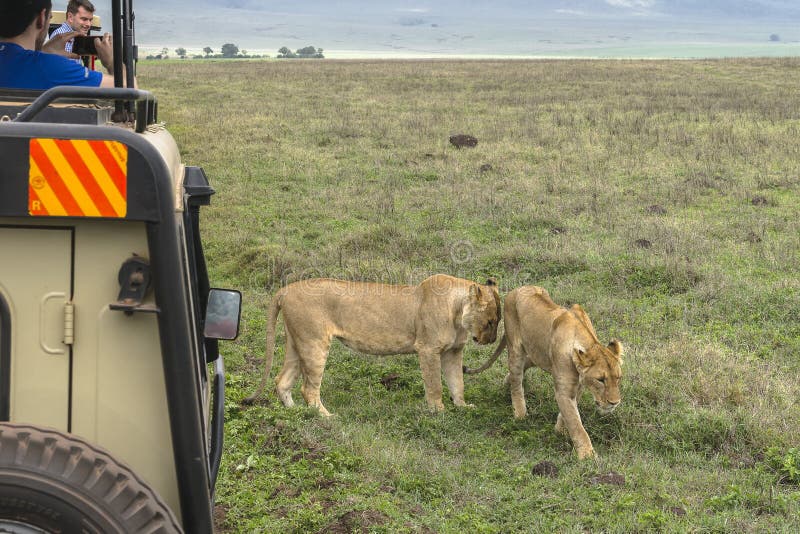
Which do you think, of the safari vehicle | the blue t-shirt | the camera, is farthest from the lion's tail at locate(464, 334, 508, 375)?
the safari vehicle

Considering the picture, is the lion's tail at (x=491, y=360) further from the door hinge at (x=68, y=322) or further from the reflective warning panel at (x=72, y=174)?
the reflective warning panel at (x=72, y=174)

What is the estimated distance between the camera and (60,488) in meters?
1.84

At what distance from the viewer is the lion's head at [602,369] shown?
5469 millimetres

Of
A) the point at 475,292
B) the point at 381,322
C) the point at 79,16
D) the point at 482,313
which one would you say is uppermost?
the point at 79,16

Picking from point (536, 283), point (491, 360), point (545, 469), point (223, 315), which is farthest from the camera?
point (536, 283)


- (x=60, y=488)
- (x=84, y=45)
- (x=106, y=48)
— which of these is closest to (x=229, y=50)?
(x=84, y=45)

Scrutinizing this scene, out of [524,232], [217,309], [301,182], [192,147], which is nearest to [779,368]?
[524,232]

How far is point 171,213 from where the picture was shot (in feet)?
6.90

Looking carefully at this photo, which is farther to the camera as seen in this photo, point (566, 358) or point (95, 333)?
point (566, 358)

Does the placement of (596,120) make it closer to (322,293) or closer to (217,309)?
(322,293)

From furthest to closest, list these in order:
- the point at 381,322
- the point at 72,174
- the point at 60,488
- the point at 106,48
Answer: the point at 381,322
the point at 106,48
the point at 72,174
the point at 60,488

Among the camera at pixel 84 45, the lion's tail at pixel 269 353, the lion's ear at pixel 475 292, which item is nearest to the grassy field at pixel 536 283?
the lion's tail at pixel 269 353

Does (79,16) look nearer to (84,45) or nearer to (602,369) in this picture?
(84,45)

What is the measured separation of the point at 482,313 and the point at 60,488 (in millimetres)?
4591
